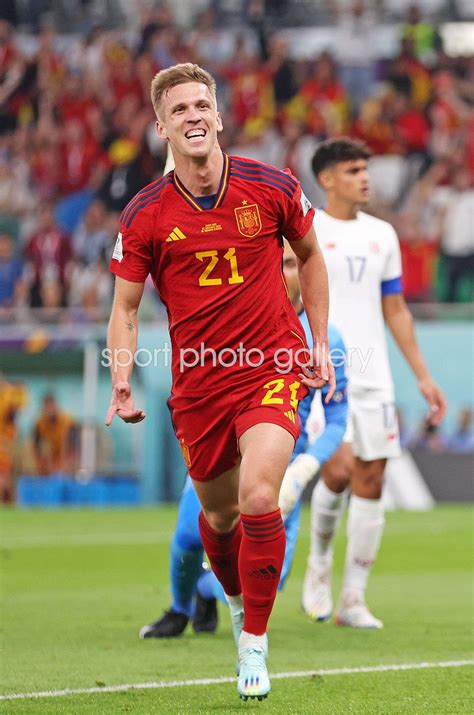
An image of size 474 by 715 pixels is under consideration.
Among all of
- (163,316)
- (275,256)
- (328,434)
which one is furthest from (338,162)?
(163,316)

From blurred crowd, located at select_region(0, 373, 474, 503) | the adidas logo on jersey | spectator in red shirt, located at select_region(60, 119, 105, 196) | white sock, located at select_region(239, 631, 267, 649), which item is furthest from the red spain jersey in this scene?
spectator in red shirt, located at select_region(60, 119, 105, 196)

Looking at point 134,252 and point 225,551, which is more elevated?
point 134,252

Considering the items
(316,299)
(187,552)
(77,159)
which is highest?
(77,159)

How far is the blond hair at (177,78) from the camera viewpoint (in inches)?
200

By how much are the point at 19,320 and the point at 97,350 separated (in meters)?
1.22

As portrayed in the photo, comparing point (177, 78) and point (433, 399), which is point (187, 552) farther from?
point (177, 78)

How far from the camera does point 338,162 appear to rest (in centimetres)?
795

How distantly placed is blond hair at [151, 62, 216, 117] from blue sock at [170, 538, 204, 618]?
8.07 feet

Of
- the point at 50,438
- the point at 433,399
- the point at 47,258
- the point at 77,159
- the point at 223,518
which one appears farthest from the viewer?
the point at 77,159

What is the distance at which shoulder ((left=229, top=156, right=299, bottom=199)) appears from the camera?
5.12 m

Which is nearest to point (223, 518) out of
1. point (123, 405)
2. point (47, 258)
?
point (123, 405)

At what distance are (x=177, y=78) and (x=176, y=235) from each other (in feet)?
2.02

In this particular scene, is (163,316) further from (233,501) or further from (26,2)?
(233,501)

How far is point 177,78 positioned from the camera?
16.7 ft
